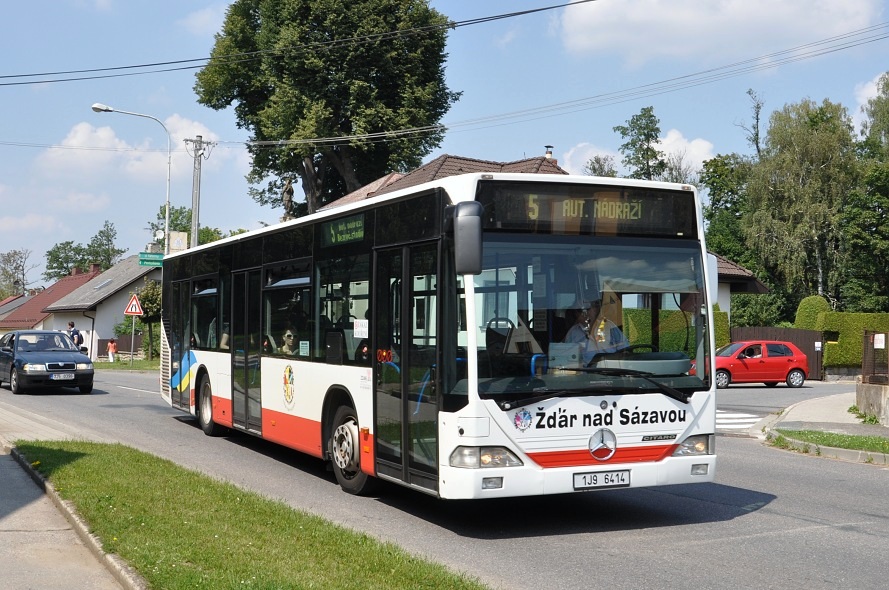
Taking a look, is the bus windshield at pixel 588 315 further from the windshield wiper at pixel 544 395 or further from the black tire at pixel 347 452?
the black tire at pixel 347 452

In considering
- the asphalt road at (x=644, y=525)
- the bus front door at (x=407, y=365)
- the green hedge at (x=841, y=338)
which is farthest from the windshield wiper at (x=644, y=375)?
the green hedge at (x=841, y=338)

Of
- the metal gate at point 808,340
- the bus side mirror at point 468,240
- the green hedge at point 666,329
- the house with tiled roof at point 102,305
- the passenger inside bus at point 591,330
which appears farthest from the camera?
the house with tiled roof at point 102,305

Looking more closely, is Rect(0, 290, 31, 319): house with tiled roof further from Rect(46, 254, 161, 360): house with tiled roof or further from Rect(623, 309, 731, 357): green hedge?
Rect(623, 309, 731, 357): green hedge

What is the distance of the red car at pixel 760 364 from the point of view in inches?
1323

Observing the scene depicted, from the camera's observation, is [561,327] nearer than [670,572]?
No

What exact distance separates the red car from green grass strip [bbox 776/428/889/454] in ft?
53.0

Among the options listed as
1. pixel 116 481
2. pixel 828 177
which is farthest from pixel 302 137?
pixel 116 481

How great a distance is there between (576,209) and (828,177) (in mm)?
56230

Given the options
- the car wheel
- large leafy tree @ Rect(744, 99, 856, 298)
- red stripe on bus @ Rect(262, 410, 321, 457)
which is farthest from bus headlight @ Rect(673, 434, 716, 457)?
large leafy tree @ Rect(744, 99, 856, 298)

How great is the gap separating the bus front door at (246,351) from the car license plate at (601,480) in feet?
19.8

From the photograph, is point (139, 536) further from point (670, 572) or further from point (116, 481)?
point (670, 572)

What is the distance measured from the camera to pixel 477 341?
8.25m

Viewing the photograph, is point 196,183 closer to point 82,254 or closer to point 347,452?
point 347,452

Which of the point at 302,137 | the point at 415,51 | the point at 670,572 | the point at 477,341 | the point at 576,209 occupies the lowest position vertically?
the point at 670,572
